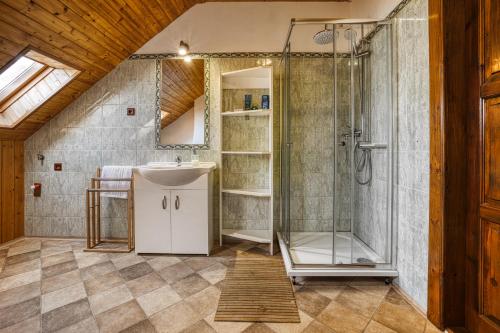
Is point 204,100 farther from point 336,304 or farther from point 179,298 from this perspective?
point 336,304

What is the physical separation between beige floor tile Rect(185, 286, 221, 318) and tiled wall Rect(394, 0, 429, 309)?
1.36 meters

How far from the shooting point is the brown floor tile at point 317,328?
4.37 feet

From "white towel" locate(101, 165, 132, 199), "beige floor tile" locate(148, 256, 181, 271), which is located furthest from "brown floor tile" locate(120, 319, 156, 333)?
"white towel" locate(101, 165, 132, 199)

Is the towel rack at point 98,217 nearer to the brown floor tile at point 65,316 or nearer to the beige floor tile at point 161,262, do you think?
the beige floor tile at point 161,262

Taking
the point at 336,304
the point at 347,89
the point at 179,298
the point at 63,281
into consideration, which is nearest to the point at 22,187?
the point at 63,281

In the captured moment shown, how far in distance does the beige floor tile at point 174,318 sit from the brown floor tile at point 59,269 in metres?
1.18

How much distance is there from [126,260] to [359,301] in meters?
2.04

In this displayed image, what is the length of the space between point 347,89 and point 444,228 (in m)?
1.63

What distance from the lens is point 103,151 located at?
9.00ft

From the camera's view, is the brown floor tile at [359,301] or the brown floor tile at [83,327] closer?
the brown floor tile at [83,327]

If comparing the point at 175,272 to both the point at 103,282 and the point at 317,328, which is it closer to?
the point at 103,282

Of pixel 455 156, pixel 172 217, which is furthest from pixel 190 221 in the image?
pixel 455 156

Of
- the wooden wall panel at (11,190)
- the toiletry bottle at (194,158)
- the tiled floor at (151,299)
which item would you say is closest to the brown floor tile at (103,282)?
the tiled floor at (151,299)

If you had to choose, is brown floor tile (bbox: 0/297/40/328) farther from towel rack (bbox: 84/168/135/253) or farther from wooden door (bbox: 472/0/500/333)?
wooden door (bbox: 472/0/500/333)
